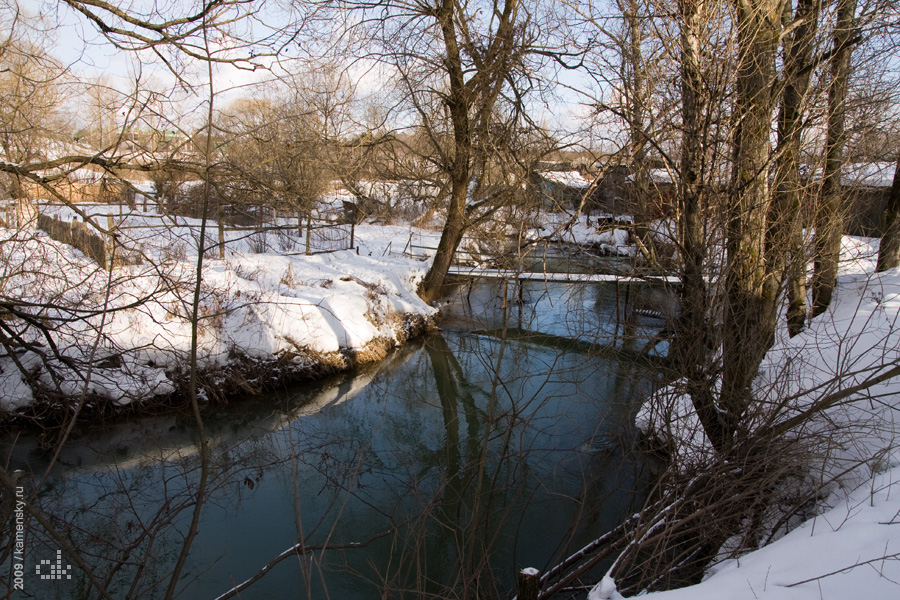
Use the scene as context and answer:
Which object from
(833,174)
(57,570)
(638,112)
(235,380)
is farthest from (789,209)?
(235,380)

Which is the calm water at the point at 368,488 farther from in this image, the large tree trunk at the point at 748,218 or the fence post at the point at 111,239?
the fence post at the point at 111,239

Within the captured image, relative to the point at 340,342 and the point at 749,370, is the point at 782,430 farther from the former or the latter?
the point at 340,342

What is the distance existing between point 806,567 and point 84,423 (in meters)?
8.59

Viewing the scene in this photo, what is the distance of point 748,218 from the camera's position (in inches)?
194

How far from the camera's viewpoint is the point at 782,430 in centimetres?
421

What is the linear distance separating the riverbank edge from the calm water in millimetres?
280

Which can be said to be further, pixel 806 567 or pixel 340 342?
pixel 340 342

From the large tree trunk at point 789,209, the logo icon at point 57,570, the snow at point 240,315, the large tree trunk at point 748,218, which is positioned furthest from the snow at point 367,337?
the logo icon at point 57,570

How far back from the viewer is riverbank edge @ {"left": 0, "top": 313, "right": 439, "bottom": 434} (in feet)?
25.7

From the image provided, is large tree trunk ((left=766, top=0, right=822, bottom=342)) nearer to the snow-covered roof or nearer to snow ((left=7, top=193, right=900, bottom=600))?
snow ((left=7, top=193, right=900, bottom=600))

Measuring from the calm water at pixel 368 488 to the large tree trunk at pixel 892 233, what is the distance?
5430 millimetres

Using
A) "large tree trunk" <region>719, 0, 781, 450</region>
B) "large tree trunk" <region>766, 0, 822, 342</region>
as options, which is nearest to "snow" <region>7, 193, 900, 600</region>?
"large tree trunk" <region>719, 0, 781, 450</region>

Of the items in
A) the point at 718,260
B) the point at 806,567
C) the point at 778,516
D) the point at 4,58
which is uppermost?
the point at 4,58

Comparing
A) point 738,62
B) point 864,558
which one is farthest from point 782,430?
point 738,62
